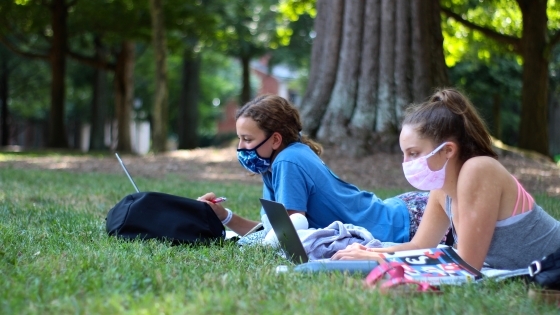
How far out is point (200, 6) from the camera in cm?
2430

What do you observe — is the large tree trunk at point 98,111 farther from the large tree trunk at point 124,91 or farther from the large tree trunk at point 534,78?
the large tree trunk at point 534,78

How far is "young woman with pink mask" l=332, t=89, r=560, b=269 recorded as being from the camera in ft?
11.8

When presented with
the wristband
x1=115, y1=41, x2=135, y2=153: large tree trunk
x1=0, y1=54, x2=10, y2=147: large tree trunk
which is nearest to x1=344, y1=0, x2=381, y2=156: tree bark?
the wristband

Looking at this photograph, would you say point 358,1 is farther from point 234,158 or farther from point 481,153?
point 481,153

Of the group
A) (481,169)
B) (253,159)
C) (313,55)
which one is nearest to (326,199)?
(253,159)

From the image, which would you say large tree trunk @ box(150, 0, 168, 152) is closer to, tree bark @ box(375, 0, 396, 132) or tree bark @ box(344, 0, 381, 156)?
tree bark @ box(344, 0, 381, 156)

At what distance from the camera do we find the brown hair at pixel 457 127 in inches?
146

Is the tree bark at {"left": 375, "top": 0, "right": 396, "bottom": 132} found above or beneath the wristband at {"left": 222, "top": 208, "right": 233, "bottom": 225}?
above

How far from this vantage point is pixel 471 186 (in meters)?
3.57

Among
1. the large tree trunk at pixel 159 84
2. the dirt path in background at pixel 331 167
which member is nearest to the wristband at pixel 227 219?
the dirt path in background at pixel 331 167

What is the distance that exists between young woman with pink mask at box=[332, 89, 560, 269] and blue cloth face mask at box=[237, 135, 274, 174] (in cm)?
130

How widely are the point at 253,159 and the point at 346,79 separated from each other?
25.4 feet

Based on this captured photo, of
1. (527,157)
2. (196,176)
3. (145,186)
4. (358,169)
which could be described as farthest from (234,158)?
(527,157)

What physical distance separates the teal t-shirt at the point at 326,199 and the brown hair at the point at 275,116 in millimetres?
123
